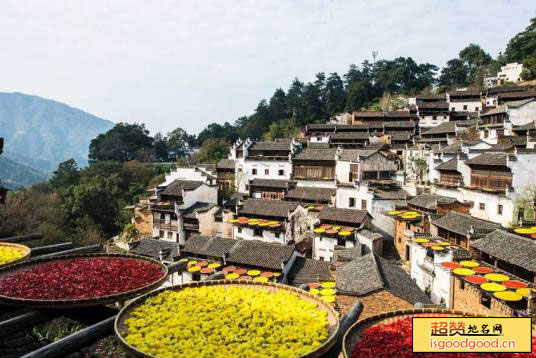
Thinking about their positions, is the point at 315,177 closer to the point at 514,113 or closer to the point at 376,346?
the point at 514,113

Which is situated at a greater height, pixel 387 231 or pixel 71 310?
pixel 71 310

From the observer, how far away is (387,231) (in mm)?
30609

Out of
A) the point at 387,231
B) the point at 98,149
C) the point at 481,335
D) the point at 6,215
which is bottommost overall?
the point at 387,231

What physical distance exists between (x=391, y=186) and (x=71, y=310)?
109 feet

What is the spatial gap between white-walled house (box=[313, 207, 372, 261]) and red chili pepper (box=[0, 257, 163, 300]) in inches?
874

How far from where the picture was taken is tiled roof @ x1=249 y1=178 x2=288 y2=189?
124ft

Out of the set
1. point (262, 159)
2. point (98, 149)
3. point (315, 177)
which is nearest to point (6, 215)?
point (262, 159)

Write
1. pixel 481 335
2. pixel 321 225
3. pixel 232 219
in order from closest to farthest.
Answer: pixel 481 335, pixel 321 225, pixel 232 219

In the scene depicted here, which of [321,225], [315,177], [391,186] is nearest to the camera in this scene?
[321,225]

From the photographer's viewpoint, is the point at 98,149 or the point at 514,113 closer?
the point at 514,113

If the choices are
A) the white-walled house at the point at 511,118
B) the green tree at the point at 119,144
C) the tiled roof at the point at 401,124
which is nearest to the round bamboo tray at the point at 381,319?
the white-walled house at the point at 511,118

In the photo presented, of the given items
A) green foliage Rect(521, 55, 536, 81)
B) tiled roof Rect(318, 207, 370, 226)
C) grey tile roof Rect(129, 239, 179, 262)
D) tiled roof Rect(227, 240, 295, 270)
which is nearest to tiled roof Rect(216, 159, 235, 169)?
grey tile roof Rect(129, 239, 179, 262)

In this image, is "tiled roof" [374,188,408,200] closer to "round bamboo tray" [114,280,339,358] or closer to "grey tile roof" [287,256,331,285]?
"grey tile roof" [287,256,331,285]

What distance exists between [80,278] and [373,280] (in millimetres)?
14257
